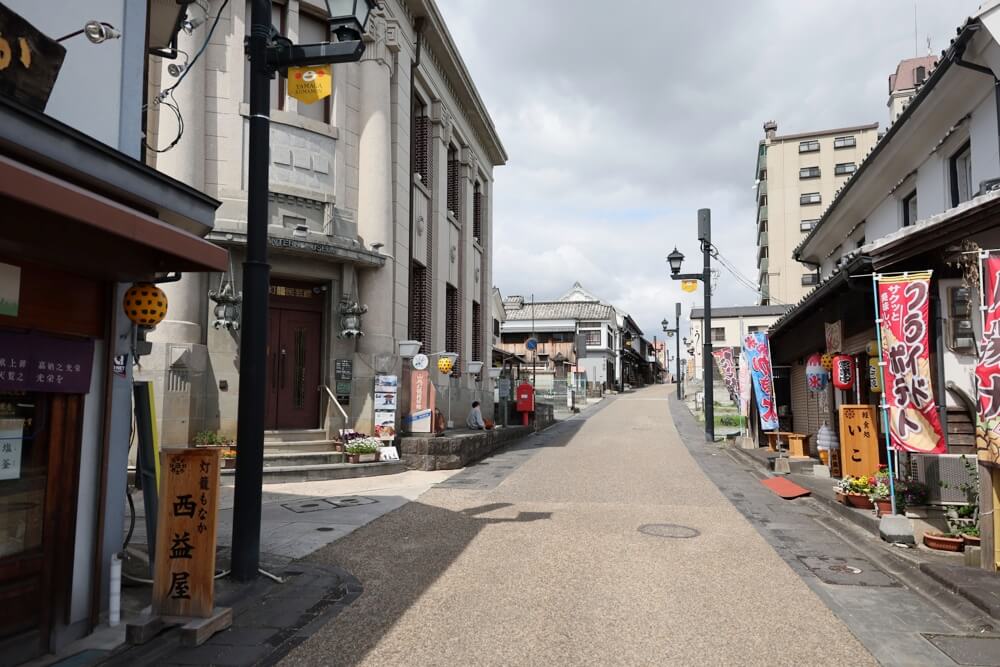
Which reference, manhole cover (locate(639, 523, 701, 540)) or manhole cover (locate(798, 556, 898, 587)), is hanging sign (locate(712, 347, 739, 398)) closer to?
manhole cover (locate(639, 523, 701, 540))

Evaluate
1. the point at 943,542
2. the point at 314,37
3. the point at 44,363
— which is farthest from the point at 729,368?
the point at 44,363

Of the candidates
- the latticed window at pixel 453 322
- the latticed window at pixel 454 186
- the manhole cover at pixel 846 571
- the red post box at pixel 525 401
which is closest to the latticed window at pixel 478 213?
the latticed window at pixel 454 186

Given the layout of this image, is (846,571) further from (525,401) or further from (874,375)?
(525,401)

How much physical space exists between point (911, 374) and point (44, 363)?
28.5 feet

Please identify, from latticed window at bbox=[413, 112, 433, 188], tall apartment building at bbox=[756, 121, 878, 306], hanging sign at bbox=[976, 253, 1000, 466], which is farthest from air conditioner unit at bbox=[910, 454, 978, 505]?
tall apartment building at bbox=[756, 121, 878, 306]

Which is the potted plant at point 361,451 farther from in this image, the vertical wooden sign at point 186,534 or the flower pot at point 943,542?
the flower pot at point 943,542

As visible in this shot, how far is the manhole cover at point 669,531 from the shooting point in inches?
352

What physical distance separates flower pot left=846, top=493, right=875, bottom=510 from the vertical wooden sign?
8.77 metres

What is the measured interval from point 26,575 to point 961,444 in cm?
984

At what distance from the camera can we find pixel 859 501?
32.8 ft

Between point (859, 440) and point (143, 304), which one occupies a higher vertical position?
point (143, 304)

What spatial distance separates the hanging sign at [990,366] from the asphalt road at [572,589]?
7.40ft

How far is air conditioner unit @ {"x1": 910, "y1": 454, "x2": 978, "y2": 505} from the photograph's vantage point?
8312 mm

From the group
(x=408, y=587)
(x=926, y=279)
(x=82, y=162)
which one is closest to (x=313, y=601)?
(x=408, y=587)
